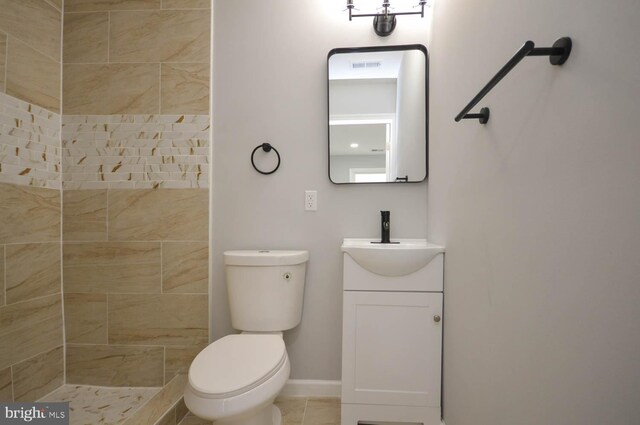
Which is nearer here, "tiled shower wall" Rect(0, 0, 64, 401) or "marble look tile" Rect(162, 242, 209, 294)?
"tiled shower wall" Rect(0, 0, 64, 401)

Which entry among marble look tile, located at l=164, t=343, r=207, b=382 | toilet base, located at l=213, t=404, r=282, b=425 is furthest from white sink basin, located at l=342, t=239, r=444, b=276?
marble look tile, located at l=164, t=343, r=207, b=382

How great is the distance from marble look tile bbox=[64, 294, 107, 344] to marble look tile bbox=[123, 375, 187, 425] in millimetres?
515

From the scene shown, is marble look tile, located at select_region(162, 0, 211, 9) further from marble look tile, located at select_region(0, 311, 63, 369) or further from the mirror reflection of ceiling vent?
marble look tile, located at select_region(0, 311, 63, 369)

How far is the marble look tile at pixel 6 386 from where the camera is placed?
4.06ft

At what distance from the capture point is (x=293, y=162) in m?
1.57

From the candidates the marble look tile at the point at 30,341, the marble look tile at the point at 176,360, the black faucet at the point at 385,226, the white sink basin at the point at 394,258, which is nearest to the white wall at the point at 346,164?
the black faucet at the point at 385,226

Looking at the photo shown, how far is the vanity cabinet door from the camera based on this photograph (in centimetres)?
122

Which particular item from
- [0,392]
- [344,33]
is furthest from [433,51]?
[0,392]

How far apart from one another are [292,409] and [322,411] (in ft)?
0.52

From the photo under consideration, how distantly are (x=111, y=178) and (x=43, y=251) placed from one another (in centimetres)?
51

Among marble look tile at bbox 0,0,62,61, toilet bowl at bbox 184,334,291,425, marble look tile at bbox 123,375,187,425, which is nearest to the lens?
toilet bowl at bbox 184,334,291,425

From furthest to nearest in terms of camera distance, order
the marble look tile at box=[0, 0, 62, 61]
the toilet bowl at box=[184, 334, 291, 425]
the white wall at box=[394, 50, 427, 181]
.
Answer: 1. the white wall at box=[394, 50, 427, 181]
2. the marble look tile at box=[0, 0, 62, 61]
3. the toilet bowl at box=[184, 334, 291, 425]

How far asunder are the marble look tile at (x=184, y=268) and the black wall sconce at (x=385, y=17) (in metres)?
1.52

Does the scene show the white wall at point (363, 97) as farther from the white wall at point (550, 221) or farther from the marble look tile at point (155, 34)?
the marble look tile at point (155, 34)
